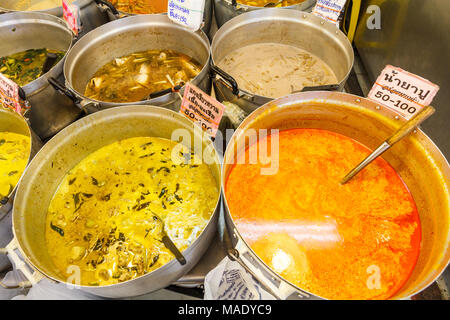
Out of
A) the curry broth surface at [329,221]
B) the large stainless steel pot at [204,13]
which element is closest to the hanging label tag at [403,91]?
the curry broth surface at [329,221]

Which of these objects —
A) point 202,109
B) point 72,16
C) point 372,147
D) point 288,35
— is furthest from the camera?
point 288,35

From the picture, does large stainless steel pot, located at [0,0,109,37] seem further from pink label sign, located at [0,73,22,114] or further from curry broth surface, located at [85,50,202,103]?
pink label sign, located at [0,73,22,114]

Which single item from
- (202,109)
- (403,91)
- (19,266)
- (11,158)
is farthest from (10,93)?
(403,91)

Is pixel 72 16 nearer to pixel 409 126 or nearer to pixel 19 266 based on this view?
pixel 19 266

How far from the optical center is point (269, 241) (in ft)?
5.05

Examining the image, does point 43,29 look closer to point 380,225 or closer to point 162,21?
point 162,21

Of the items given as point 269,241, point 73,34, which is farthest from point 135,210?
point 73,34

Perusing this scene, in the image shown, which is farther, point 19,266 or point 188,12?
point 188,12

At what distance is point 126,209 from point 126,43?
1.55 meters

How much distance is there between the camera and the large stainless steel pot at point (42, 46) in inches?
78.9

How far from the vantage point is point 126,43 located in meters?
2.49

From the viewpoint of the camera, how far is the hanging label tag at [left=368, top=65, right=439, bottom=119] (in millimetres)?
1342
